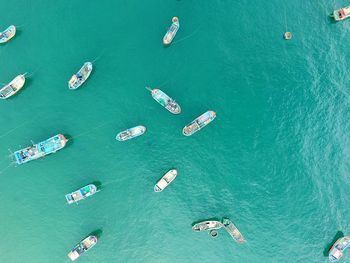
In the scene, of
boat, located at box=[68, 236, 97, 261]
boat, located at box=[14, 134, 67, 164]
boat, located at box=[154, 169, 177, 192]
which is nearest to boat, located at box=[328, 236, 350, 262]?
Result: boat, located at box=[154, 169, 177, 192]

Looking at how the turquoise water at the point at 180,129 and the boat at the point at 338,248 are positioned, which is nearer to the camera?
the turquoise water at the point at 180,129

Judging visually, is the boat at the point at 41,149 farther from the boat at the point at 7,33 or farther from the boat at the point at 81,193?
the boat at the point at 7,33

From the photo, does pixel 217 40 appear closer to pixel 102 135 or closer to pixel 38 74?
pixel 102 135

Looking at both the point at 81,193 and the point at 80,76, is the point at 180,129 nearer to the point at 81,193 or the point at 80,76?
the point at 80,76

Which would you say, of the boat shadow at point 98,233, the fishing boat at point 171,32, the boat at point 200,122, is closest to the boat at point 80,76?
the fishing boat at point 171,32

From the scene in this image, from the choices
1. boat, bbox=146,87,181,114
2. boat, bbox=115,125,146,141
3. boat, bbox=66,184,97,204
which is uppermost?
boat, bbox=146,87,181,114

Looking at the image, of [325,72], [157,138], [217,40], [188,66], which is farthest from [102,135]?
[325,72]

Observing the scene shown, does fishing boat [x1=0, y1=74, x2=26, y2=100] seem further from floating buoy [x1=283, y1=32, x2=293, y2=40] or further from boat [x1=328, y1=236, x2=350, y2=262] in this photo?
boat [x1=328, y1=236, x2=350, y2=262]
